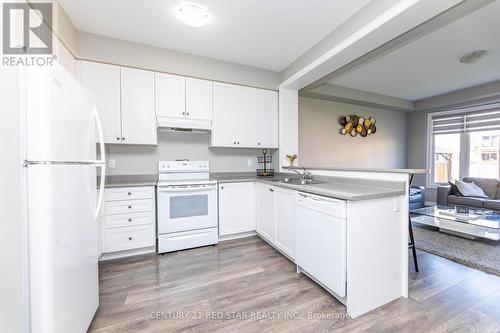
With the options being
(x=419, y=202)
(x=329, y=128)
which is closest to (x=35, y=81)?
(x=329, y=128)

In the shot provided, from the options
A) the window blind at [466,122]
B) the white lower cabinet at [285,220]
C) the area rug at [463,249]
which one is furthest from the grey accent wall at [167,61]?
the window blind at [466,122]

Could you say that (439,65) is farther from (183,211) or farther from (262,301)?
(183,211)

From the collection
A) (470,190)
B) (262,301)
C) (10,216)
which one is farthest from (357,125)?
(10,216)

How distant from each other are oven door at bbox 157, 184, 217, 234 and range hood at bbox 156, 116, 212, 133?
2.74 ft

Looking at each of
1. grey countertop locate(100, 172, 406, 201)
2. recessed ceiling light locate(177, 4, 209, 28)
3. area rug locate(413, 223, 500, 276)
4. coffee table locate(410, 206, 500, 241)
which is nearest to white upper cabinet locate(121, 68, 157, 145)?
grey countertop locate(100, 172, 406, 201)

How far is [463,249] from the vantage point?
261 cm

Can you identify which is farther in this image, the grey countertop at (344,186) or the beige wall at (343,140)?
the beige wall at (343,140)

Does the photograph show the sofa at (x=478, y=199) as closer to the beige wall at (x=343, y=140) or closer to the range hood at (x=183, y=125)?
the beige wall at (x=343, y=140)

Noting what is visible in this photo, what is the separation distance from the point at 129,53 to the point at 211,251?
270 cm

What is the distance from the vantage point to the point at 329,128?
181 inches

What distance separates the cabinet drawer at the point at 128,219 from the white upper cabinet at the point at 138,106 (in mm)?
919

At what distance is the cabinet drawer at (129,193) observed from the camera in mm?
2446

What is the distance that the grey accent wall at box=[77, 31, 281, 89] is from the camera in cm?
250

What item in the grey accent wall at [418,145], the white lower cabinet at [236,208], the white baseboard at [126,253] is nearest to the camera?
the white baseboard at [126,253]
